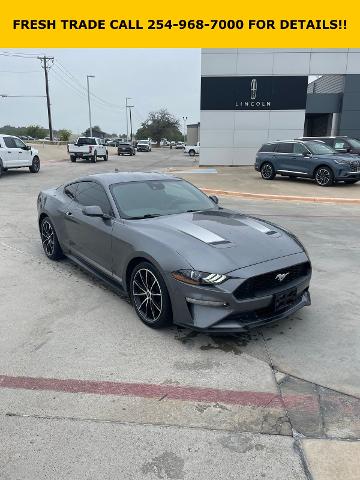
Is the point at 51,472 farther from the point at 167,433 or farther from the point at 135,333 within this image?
the point at 135,333

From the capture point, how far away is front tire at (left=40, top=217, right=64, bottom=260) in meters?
5.88

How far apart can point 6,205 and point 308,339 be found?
9.56 metres

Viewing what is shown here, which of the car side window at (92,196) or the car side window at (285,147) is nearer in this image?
the car side window at (92,196)

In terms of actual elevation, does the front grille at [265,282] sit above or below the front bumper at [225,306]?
above

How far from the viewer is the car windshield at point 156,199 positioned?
450 centimetres

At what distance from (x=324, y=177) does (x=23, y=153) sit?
13571 millimetres

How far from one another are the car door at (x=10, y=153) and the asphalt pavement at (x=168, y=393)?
1477 centimetres

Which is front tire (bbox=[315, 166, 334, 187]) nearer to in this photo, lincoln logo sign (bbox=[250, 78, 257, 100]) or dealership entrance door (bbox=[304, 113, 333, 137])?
lincoln logo sign (bbox=[250, 78, 257, 100])

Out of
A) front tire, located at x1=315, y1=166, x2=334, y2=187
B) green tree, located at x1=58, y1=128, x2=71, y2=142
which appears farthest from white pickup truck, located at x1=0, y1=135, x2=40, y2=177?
green tree, located at x1=58, y1=128, x2=71, y2=142

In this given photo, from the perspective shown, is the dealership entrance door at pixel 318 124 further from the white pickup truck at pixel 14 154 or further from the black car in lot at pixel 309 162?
the white pickup truck at pixel 14 154

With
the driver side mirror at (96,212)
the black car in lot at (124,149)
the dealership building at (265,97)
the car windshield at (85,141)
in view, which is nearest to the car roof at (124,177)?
the driver side mirror at (96,212)

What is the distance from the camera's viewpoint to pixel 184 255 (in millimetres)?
3514

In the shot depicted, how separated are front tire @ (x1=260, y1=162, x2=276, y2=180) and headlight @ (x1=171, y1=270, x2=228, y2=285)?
13898mm

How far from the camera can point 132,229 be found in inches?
161
